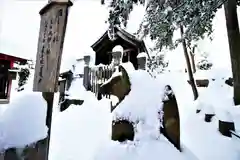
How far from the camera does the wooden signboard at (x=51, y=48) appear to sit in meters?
1.43

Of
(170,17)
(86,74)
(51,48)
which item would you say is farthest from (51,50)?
(170,17)

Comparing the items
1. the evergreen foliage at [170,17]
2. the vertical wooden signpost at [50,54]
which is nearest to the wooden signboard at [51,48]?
the vertical wooden signpost at [50,54]

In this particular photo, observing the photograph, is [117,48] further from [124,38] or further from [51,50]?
[51,50]

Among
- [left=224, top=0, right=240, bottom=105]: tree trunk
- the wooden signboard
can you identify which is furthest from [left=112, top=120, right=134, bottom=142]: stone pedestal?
[left=224, top=0, right=240, bottom=105]: tree trunk

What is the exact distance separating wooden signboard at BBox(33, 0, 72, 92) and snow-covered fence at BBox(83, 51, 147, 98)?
32 cm

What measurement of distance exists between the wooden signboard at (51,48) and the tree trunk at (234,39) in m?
1.03

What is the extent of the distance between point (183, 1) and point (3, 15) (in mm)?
1248

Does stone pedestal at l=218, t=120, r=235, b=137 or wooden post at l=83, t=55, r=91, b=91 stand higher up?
wooden post at l=83, t=55, r=91, b=91

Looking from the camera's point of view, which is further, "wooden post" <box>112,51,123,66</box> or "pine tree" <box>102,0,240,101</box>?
"wooden post" <box>112,51,123,66</box>

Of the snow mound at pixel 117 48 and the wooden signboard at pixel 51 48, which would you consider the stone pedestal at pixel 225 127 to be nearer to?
the snow mound at pixel 117 48

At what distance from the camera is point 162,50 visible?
1.64m

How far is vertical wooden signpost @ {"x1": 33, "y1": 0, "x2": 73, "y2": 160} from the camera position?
1.43 metres

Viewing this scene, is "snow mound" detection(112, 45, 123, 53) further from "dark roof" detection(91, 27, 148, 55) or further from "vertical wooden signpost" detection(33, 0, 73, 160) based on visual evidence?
"vertical wooden signpost" detection(33, 0, 73, 160)

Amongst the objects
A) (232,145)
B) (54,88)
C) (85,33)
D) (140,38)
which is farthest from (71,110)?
(232,145)
